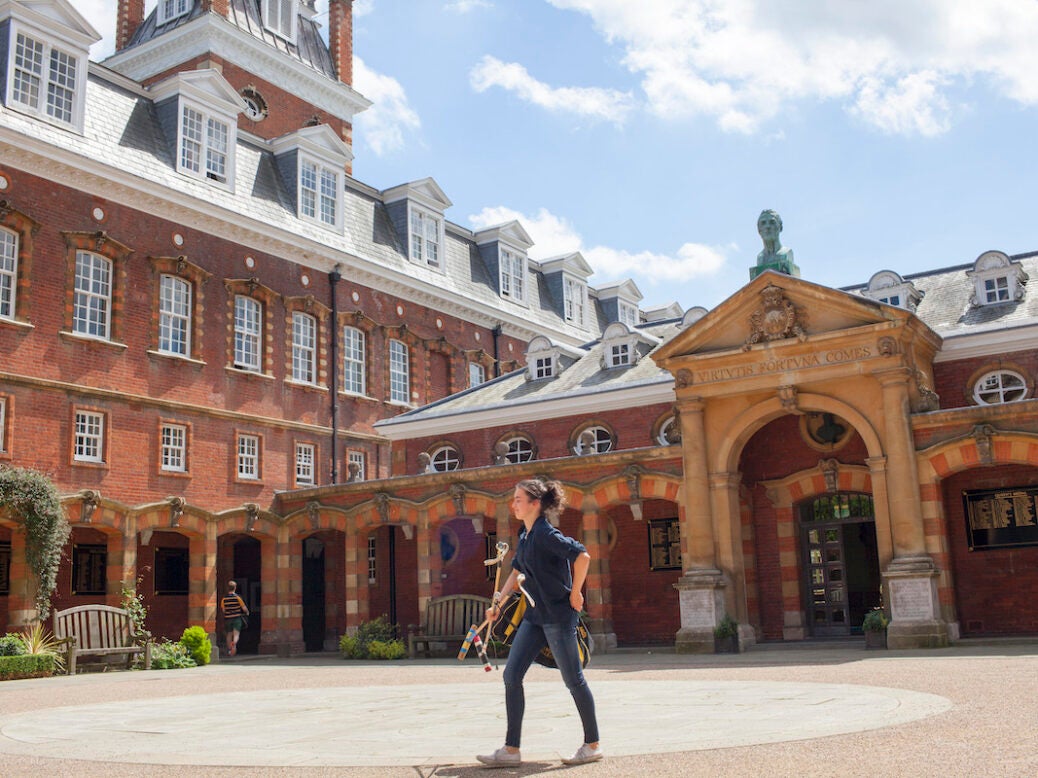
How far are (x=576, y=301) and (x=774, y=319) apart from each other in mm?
25072

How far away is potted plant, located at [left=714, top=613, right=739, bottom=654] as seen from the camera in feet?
69.5


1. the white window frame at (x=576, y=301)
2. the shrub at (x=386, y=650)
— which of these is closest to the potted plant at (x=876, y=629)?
the shrub at (x=386, y=650)

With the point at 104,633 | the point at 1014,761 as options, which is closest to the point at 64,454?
the point at 104,633

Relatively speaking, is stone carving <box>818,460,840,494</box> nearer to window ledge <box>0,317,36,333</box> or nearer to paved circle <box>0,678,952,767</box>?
paved circle <box>0,678,952,767</box>

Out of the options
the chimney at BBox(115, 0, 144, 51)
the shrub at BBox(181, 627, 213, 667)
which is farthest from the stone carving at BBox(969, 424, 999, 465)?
the chimney at BBox(115, 0, 144, 51)

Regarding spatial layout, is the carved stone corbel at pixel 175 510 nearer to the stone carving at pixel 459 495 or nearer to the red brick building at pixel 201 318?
the red brick building at pixel 201 318

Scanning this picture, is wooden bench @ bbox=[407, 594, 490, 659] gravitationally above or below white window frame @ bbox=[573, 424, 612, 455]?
below

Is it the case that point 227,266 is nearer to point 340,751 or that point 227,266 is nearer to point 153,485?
point 153,485

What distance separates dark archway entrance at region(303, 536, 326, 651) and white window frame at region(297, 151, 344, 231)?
33.3ft

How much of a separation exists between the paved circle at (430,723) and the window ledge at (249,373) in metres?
16.7

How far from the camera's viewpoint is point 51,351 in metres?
24.7

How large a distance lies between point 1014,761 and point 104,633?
20.6 m

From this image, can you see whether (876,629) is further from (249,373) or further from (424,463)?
(249,373)

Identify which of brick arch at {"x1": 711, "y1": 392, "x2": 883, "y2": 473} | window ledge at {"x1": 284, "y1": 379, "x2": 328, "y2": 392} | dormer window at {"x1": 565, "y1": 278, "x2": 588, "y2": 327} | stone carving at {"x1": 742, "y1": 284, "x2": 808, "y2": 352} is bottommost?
brick arch at {"x1": 711, "y1": 392, "x2": 883, "y2": 473}
